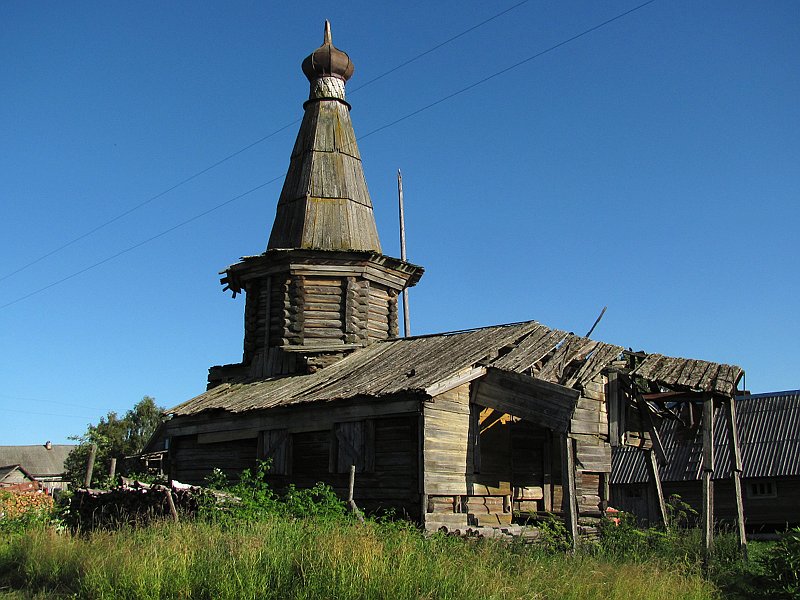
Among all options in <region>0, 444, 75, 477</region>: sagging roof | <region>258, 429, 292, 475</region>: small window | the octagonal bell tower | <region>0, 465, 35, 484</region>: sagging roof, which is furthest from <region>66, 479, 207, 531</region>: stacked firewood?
<region>0, 444, 75, 477</region>: sagging roof

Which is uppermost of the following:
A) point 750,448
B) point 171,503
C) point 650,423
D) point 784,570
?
point 650,423

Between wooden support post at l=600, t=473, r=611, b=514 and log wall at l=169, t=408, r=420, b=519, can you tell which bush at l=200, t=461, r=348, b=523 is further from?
wooden support post at l=600, t=473, r=611, b=514

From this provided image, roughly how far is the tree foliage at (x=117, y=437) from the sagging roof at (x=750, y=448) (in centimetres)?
2819

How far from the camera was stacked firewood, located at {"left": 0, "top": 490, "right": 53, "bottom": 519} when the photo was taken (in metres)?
15.8

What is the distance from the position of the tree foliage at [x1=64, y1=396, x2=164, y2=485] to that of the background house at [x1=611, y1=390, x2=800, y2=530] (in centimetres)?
2794

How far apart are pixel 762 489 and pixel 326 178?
750 inches

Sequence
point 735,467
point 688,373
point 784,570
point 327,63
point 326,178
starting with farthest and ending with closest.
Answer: point 327,63 → point 326,178 → point 688,373 → point 735,467 → point 784,570

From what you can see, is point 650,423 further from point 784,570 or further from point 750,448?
point 750,448

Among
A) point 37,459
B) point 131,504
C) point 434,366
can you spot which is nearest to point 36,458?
point 37,459

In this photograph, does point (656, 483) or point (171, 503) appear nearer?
point (171, 503)

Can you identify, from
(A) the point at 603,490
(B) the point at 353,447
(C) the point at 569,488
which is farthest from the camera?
(A) the point at 603,490

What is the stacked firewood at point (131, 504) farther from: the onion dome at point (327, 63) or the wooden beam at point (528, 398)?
the onion dome at point (327, 63)

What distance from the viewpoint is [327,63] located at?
85.7ft

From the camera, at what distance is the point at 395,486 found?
16516mm
